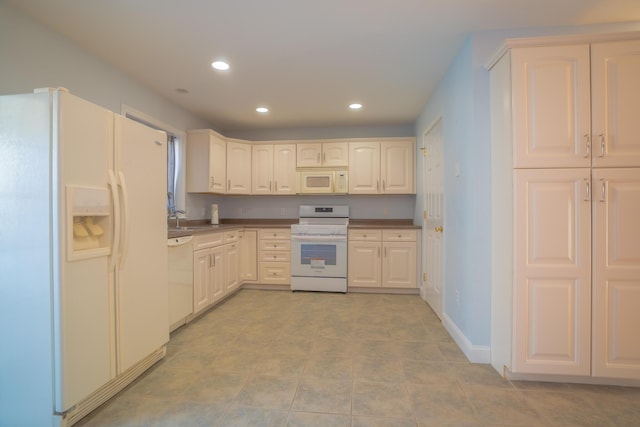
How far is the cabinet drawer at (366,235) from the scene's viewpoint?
4.02m

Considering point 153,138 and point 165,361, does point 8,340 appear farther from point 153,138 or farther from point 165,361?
point 153,138

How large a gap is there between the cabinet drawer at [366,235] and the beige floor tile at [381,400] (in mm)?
2287

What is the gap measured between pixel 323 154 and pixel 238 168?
4.25 feet

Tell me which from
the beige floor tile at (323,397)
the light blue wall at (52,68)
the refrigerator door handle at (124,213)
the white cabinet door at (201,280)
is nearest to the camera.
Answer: the beige floor tile at (323,397)

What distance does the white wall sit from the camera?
2111 mm

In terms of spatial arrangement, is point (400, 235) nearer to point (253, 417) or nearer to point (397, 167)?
point (397, 167)

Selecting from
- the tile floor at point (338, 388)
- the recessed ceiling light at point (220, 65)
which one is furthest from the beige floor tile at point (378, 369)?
the recessed ceiling light at point (220, 65)

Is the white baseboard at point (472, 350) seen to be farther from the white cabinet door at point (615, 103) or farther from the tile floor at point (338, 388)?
the white cabinet door at point (615, 103)

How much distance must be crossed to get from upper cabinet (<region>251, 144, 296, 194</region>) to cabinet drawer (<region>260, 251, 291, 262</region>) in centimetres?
94

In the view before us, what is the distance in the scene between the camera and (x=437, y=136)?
10.3 feet

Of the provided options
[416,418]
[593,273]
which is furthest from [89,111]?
[593,273]

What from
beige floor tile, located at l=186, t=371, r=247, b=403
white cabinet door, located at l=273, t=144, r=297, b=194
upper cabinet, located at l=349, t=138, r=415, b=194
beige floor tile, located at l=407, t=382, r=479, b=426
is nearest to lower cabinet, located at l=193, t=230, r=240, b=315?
white cabinet door, located at l=273, t=144, r=297, b=194

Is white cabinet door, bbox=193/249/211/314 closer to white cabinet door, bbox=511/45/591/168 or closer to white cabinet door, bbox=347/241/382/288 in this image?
white cabinet door, bbox=347/241/382/288

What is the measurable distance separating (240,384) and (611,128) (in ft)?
9.15
